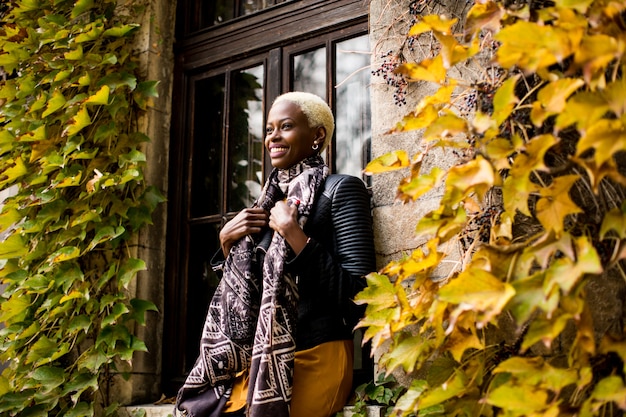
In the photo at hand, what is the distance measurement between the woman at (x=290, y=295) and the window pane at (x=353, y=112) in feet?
1.27

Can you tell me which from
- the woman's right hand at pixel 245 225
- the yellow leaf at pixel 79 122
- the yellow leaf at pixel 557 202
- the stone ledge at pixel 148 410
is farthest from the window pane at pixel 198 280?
the yellow leaf at pixel 557 202

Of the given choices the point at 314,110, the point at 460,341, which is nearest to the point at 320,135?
the point at 314,110

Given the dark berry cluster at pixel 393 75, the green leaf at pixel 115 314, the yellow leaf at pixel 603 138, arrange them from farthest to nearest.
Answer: the green leaf at pixel 115 314, the dark berry cluster at pixel 393 75, the yellow leaf at pixel 603 138

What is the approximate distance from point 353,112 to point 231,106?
2.14 ft

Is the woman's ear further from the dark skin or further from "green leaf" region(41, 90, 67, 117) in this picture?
"green leaf" region(41, 90, 67, 117)

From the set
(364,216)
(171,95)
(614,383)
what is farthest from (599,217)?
(171,95)

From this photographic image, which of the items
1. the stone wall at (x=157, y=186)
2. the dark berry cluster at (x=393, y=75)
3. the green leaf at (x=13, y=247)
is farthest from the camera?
the green leaf at (x=13, y=247)

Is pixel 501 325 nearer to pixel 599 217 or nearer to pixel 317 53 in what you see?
pixel 599 217

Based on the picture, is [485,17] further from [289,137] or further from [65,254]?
[65,254]

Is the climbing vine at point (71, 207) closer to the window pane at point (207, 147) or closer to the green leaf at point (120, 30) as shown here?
the green leaf at point (120, 30)

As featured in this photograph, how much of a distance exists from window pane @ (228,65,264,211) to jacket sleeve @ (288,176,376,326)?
849mm

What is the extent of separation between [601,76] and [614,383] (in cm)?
61

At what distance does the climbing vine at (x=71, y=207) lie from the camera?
3.00 meters

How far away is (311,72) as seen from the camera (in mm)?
3094
